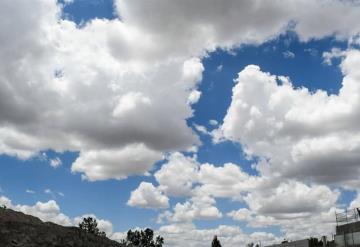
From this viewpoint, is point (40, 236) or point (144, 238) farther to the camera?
point (144, 238)

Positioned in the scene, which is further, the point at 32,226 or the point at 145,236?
the point at 145,236

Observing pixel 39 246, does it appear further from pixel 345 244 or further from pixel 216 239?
pixel 216 239

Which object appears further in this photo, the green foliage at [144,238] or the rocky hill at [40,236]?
the green foliage at [144,238]

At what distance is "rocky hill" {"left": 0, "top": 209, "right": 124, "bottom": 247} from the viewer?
2717 inches

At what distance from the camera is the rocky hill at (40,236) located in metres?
69.0

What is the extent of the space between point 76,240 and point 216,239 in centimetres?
5396

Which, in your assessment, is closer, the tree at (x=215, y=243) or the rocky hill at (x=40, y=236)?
the rocky hill at (x=40, y=236)

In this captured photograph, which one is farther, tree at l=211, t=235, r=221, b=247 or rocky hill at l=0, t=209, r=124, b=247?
tree at l=211, t=235, r=221, b=247

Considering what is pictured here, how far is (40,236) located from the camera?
7231 centimetres

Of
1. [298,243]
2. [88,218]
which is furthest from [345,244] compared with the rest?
[88,218]

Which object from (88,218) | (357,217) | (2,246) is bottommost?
(2,246)

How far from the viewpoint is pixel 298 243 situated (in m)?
73.2

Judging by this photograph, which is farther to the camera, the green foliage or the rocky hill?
the green foliage

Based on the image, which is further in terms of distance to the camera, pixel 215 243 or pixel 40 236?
pixel 215 243
